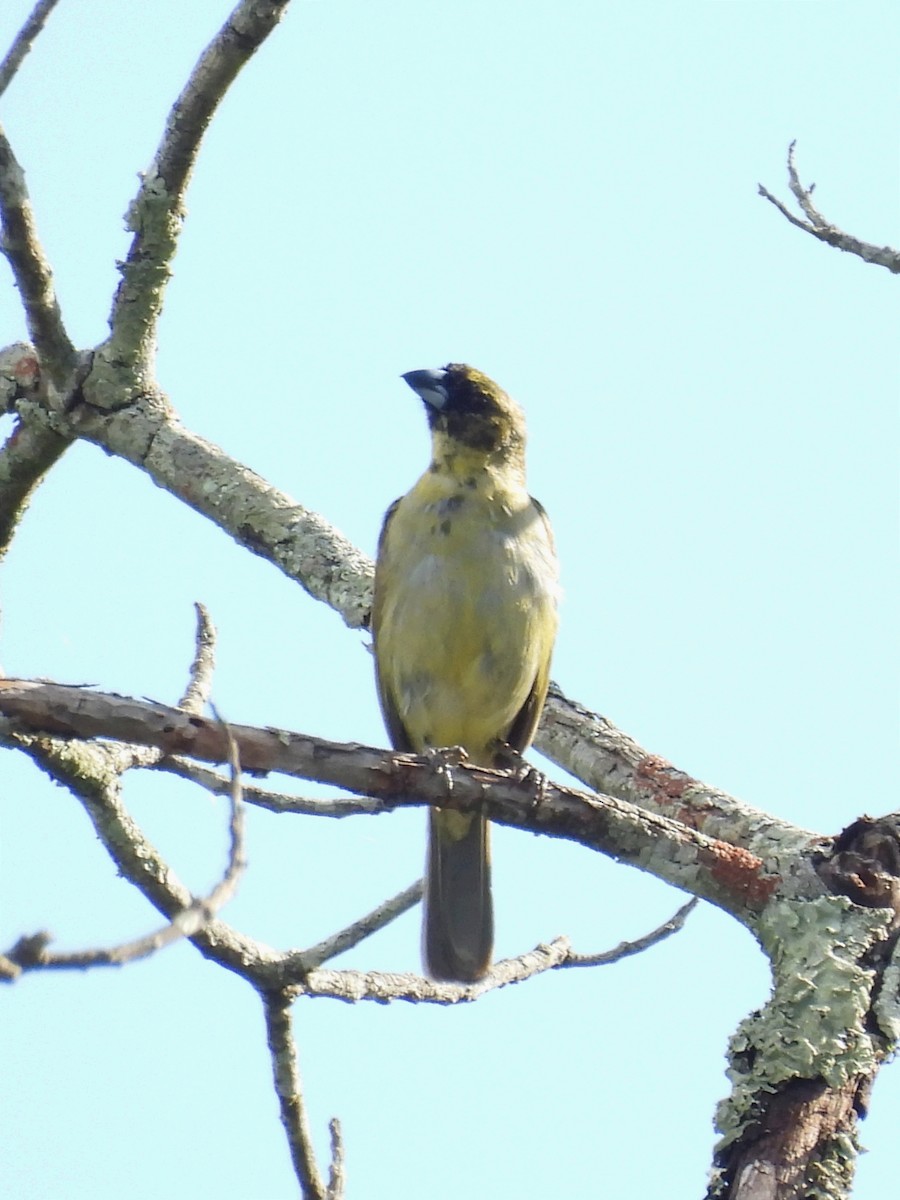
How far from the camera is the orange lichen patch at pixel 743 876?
382 cm

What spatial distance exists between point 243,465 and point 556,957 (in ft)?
6.55

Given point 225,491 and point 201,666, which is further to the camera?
point 225,491

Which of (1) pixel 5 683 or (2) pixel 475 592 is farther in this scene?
(2) pixel 475 592

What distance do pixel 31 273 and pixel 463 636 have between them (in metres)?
1.84

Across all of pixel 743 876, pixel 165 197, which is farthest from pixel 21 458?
pixel 743 876

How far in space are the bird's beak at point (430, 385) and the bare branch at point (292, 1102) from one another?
2.55m

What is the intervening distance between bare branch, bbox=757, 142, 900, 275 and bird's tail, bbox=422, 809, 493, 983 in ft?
6.67

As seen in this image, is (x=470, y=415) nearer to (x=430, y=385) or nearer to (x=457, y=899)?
(x=430, y=385)

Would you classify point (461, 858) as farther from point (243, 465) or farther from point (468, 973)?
point (243, 465)

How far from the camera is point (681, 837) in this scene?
3.84m

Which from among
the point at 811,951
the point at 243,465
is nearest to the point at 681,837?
the point at 811,951

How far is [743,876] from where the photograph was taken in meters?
3.83

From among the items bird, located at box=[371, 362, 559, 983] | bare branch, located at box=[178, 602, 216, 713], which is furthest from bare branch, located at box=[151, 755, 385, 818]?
bird, located at box=[371, 362, 559, 983]

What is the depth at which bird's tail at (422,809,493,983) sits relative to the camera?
4993 mm
